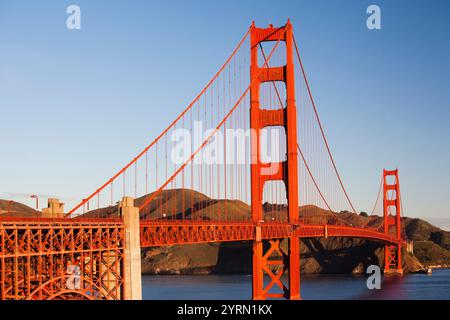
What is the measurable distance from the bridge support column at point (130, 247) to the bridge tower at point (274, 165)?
78.8ft

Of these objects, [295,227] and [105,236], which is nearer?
[105,236]

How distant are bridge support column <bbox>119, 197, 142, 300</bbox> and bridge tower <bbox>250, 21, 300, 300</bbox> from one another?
945 inches

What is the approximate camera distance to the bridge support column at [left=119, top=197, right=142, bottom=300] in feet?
129

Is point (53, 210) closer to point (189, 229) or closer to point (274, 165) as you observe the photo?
point (189, 229)

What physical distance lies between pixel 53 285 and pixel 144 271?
441ft

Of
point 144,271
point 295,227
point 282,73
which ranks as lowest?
point 144,271

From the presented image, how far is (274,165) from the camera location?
66.7 m

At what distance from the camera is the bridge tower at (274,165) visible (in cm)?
6450

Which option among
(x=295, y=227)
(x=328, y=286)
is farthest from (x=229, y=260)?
(x=295, y=227)

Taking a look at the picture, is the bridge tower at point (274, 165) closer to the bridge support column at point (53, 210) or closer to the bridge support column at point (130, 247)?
the bridge support column at point (130, 247)

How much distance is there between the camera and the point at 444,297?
271ft

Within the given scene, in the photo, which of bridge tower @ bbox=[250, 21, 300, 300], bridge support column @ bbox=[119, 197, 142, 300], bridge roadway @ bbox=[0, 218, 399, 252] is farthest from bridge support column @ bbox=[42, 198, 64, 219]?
bridge tower @ bbox=[250, 21, 300, 300]

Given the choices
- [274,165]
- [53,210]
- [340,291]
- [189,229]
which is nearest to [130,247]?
[53,210]
